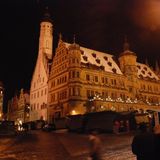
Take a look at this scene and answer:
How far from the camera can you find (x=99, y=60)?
6462 centimetres

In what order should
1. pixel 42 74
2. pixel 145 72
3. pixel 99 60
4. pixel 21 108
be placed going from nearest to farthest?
pixel 99 60 → pixel 42 74 → pixel 145 72 → pixel 21 108

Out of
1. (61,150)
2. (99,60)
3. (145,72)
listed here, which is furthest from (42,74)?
(61,150)

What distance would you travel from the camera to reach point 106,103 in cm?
5719

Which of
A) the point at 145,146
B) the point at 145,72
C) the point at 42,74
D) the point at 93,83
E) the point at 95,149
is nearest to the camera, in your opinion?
the point at 145,146

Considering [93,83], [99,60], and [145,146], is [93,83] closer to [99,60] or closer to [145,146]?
[99,60]

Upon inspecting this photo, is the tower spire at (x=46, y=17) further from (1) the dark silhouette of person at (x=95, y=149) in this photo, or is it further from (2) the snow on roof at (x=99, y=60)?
(1) the dark silhouette of person at (x=95, y=149)

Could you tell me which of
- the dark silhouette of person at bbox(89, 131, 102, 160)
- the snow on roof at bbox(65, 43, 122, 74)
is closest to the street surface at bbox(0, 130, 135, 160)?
the dark silhouette of person at bbox(89, 131, 102, 160)

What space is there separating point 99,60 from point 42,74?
16745 mm

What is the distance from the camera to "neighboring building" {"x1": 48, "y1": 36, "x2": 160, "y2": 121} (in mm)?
55469

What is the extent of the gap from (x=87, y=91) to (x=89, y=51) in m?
13.1

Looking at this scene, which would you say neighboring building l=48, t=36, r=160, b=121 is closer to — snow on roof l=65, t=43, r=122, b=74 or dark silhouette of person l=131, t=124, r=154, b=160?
snow on roof l=65, t=43, r=122, b=74

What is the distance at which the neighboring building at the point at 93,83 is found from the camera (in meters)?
55.5

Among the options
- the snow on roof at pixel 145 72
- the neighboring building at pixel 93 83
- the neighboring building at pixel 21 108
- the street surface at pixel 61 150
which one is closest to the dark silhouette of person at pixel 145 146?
the street surface at pixel 61 150

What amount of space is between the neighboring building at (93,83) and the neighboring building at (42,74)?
345 cm
